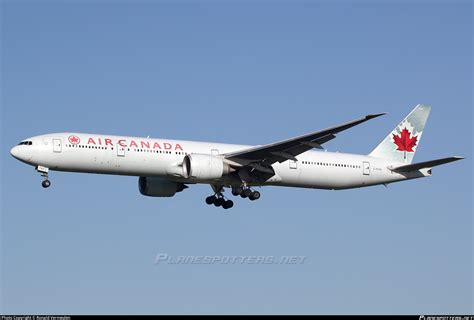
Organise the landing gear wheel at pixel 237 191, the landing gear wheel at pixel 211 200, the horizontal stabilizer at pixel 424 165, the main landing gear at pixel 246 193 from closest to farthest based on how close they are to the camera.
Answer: the horizontal stabilizer at pixel 424 165, the main landing gear at pixel 246 193, the landing gear wheel at pixel 237 191, the landing gear wheel at pixel 211 200

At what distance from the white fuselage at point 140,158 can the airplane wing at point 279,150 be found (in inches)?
50.7

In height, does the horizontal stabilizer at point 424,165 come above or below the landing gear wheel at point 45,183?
above

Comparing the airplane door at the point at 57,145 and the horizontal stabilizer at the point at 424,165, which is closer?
the airplane door at the point at 57,145

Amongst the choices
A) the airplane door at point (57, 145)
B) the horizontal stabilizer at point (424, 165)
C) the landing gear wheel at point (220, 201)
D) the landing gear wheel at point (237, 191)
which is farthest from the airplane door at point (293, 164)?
the airplane door at point (57, 145)

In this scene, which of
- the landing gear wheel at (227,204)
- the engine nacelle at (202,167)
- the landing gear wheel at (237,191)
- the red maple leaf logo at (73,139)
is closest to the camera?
the red maple leaf logo at (73,139)

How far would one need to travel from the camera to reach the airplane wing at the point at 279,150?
52.3m

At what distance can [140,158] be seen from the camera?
53.1 m

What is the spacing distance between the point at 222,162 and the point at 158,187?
5.73m

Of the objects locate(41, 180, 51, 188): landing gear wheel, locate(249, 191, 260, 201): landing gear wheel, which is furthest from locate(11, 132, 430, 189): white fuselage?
locate(249, 191, 260, 201): landing gear wheel

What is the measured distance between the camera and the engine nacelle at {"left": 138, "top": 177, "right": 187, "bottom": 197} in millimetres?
58406

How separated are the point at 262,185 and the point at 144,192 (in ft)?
23.8

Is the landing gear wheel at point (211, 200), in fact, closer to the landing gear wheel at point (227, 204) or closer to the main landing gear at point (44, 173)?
the landing gear wheel at point (227, 204)

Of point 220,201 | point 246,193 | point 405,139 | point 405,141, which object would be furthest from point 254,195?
point 405,139

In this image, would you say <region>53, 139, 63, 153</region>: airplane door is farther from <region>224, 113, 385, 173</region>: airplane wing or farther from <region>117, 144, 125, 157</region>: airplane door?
<region>224, 113, 385, 173</region>: airplane wing
